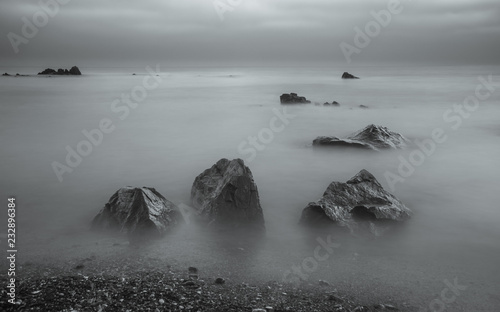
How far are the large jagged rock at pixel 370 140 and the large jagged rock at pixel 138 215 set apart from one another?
6.60 meters

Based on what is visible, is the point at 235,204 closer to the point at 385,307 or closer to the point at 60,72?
the point at 385,307

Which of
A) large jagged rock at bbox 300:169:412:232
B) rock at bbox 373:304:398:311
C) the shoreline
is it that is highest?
large jagged rock at bbox 300:169:412:232

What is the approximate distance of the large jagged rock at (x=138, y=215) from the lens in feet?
18.9

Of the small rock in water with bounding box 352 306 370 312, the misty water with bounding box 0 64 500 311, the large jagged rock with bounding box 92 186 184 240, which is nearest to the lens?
the small rock in water with bounding box 352 306 370 312

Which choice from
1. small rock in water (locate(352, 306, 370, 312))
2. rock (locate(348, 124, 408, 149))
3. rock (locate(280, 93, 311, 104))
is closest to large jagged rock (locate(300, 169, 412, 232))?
small rock in water (locate(352, 306, 370, 312))

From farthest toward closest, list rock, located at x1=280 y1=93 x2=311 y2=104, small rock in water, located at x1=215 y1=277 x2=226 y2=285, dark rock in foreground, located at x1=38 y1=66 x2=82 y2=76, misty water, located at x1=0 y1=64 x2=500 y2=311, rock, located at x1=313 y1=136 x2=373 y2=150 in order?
dark rock in foreground, located at x1=38 y1=66 x2=82 y2=76, rock, located at x1=280 y1=93 x2=311 y2=104, rock, located at x1=313 y1=136 x2=373 y2=150, misty water, located at x1=0 y1=64 x2=500 y2=311, small rock in water, located at x1=215 y1=277 x2=226 y2=285

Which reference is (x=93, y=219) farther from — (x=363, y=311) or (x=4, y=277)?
(x=363, y=311)

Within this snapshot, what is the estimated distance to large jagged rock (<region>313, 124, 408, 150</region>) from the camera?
11456 mm

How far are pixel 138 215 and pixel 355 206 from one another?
3.26 metres

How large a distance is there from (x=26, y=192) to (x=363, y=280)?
626cm

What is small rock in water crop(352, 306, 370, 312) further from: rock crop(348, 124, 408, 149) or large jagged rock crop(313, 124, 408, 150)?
rock crop(348, 124, 408, 149)

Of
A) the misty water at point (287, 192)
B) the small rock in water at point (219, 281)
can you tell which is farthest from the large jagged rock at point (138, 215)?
the small rock in water at point (219, 281)

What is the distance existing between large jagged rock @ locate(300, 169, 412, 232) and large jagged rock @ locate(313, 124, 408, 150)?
475 centimetres

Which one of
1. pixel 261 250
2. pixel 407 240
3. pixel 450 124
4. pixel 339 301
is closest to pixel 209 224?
pixel 261 250
